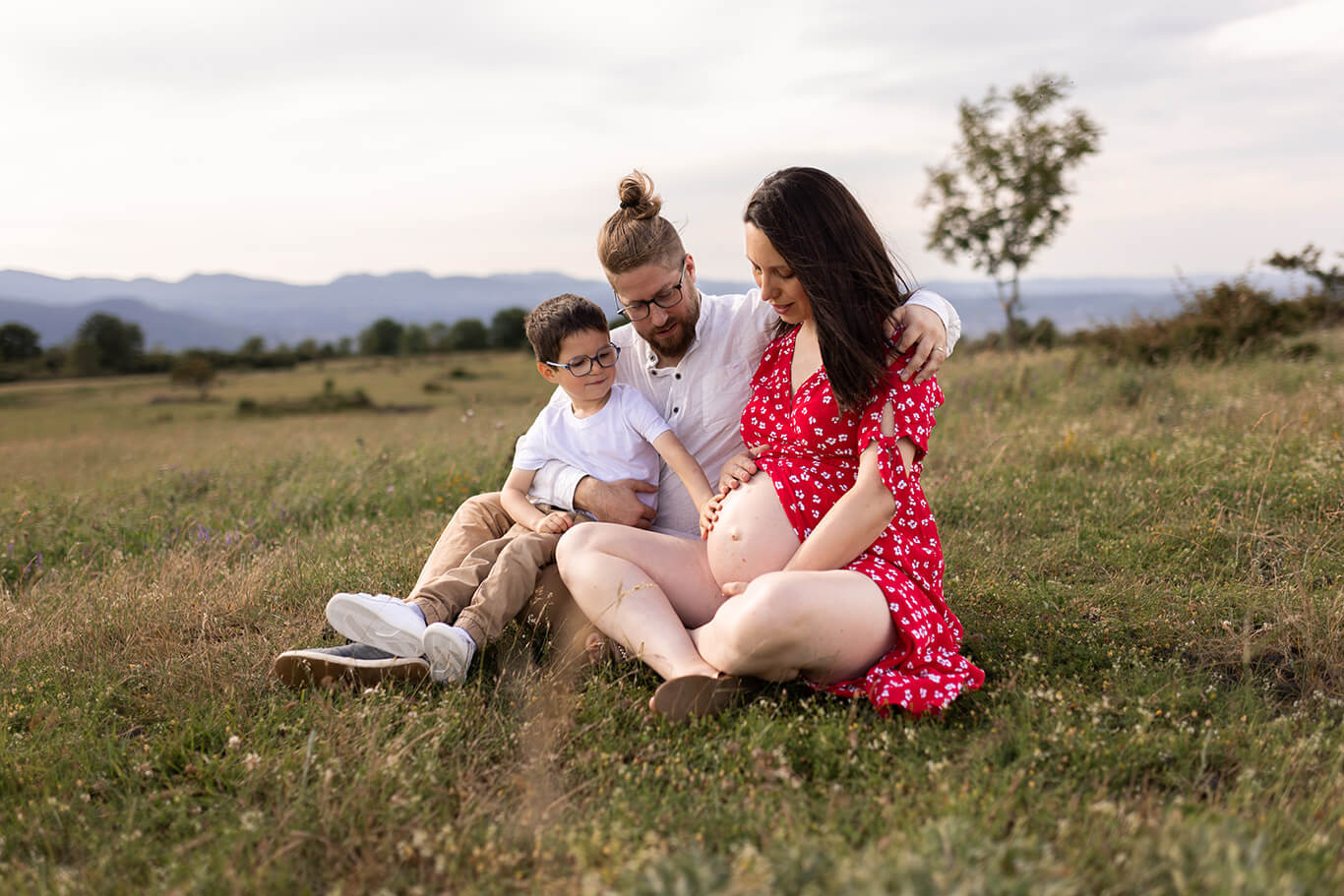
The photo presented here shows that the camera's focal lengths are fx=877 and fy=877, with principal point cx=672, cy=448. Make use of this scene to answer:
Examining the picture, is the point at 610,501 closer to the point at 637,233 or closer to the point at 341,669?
the point at 637,233

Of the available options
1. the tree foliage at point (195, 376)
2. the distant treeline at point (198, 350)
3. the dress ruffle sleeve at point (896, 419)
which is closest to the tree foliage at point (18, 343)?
the distant treeline at point (198, 350)

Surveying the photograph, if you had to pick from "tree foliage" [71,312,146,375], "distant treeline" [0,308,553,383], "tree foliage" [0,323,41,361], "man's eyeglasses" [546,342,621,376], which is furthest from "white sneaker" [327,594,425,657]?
"tree foliage" [0,323,41,361]

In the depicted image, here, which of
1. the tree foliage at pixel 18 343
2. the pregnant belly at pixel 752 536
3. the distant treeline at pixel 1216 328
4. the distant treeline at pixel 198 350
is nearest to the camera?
→ the pregnant belly at pixel 752 536

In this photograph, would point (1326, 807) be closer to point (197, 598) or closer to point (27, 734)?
point (27, 734)

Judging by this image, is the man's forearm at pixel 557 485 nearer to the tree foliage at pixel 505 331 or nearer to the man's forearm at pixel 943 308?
the man's forearm at pixel 943 308

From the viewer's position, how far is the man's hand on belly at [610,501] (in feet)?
13.0

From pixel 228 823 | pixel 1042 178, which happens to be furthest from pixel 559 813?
pixel 1042 178

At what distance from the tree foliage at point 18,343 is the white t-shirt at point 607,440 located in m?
53.7

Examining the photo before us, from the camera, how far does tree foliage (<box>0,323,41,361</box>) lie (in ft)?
151

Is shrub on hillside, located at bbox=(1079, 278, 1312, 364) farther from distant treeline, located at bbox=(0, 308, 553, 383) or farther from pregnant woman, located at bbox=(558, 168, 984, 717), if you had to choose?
distant treeline, located at bbox=(0, 308, 553, 383)

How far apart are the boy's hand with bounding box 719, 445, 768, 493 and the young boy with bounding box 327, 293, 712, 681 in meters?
0.18

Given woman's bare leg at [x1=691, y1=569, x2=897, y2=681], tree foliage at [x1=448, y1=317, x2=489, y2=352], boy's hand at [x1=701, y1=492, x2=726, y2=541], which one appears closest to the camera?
woman's bare leg at [x1=691, y1=569, x2=897, y2=681]

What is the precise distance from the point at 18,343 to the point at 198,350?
9.07m

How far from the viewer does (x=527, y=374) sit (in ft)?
114
